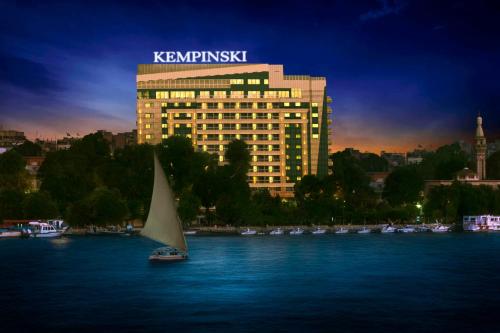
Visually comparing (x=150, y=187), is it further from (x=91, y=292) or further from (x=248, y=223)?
(x=91, y=292)

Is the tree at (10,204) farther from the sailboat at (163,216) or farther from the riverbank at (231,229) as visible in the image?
the sailboat at (163,216)

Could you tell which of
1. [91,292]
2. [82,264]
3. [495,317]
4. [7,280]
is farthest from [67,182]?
[495,317]

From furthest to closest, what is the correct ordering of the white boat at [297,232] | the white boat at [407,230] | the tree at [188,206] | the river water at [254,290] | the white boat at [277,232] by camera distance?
the white boat at [407,230]
the white boat at [297,232]
the white boat at [277,232]
the tree at [188,206]
the river water at [254,290]

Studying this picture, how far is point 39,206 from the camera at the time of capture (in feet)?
595

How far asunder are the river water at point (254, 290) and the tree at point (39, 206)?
43.2 metres

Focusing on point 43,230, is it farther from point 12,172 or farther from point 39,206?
point 12,172

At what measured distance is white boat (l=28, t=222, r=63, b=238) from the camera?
17575 cm

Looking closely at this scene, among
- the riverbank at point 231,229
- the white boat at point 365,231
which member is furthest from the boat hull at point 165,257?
the white boat at point 365,231

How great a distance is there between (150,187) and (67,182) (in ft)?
70.7

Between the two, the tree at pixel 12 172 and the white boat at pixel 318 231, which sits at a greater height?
the tree at pixel 12 172

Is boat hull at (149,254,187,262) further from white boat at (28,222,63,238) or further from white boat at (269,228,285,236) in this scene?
white boat at (269,228,285,236)

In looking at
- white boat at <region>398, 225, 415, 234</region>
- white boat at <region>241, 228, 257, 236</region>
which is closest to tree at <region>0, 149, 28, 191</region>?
white boat at <region>241, 228, 257, 236</region>

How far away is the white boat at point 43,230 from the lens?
175750 mm

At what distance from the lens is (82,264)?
110 metres
